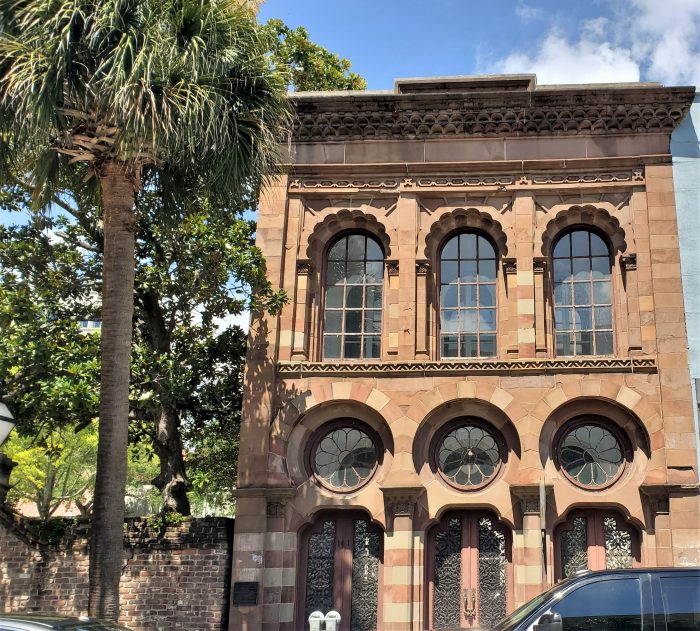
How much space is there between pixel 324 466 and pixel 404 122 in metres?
7.29

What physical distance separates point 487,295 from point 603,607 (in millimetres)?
10771

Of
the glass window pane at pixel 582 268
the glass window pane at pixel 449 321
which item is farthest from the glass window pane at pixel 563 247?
the glass window pane at pixel 449 321

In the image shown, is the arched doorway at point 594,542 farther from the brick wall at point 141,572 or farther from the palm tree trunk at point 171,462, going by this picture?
the palm tree trunk at point 171,462

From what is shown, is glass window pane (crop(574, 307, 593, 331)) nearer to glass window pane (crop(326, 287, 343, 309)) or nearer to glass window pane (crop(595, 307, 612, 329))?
glass window pane (crop(595, 307, 612, 329))

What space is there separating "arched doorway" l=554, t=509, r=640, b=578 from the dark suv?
27.7ft

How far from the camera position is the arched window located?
18469mm

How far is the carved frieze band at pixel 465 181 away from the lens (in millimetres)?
19125

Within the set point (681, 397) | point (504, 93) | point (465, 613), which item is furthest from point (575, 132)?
point (465, 613)

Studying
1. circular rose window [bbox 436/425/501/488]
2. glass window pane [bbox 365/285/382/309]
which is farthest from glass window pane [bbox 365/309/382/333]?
circular rose window [bbox 436/425/501/488]

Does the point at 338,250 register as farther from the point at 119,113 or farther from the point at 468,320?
the point at 119,113

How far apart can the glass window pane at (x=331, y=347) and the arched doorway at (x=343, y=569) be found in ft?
10.3

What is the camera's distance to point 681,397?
57.0ft

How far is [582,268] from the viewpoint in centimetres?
1903

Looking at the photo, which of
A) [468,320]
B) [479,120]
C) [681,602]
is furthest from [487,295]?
[681,602]
